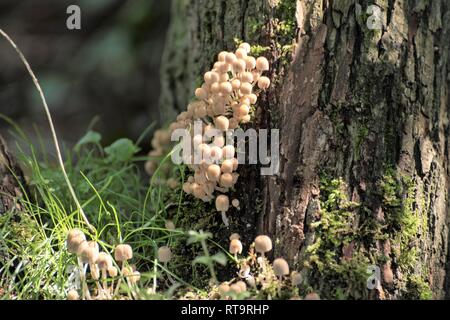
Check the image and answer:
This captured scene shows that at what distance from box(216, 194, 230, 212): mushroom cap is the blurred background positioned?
267 cm

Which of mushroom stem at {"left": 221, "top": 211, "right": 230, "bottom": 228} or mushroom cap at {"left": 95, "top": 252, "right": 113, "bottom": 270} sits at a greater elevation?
mushroom stem at {"left": 221, "top": 211, "right": 230, "bottom": 228}

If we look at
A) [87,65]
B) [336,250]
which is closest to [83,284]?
[336,250]

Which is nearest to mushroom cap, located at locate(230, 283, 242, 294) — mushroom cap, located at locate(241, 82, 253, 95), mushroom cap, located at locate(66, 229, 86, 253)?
mushroom cap, located at locate(66, 229, 86, 253)

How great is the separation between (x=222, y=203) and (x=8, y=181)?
0.81m

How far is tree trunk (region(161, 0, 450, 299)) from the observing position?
196 cm

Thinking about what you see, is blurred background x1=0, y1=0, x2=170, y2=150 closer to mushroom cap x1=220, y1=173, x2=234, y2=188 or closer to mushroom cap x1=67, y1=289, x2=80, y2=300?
mushroom cap x1=220, y1=173, x2=234, y2=188

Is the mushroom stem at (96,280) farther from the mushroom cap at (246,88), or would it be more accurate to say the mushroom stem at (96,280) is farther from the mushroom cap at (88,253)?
the mushroom cap at (246,88)

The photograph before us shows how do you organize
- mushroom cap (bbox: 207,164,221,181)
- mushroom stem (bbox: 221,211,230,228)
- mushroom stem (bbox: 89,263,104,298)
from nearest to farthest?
mushroom stem (bbox: 89,263,104,298) → mushroom cap (bbox: 207,164,221,181) → mushroom stem (bbox: 221,211,230,228)

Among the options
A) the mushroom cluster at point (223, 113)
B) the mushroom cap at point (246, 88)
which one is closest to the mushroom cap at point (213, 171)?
the mushroom cluster at point (223, 113)

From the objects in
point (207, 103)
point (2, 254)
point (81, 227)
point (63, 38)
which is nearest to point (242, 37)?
point (207, 103)

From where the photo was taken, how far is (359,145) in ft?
6.60

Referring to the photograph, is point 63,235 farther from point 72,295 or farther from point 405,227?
point 405,227

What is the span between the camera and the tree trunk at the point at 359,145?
1.96 metres

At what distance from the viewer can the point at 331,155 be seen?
202 cm
